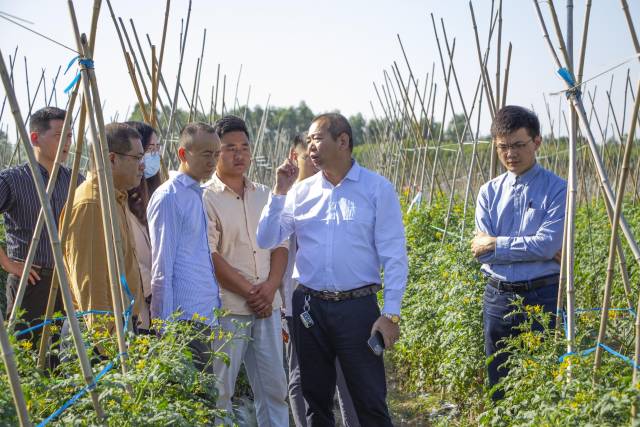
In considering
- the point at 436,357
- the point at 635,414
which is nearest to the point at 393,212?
the point at 635,414

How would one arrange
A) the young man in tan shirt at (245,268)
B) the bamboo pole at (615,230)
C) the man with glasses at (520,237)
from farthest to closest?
the young man in tan shirt at (245,268), the man with glasses at (520,237), the bamboo pole at (615,230)

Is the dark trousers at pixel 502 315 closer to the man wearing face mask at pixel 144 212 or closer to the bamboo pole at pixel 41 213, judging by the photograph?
the man wearing face mask at pixel 144 212

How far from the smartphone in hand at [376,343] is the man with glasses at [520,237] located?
561 mm

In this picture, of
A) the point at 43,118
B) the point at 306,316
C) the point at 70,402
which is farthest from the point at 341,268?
the point at 43,118

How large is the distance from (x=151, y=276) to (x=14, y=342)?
3.91 ft

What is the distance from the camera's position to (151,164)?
12.2ft

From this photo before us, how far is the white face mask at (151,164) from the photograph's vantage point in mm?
3691

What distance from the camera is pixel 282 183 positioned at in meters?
3.28

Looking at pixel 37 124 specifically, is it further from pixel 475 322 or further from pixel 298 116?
pixel 298 116

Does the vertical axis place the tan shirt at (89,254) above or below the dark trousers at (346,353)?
above

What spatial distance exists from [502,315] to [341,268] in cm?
79

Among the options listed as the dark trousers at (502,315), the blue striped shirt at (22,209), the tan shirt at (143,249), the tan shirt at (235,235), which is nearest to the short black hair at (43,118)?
the blue striped shirt at (22,209)

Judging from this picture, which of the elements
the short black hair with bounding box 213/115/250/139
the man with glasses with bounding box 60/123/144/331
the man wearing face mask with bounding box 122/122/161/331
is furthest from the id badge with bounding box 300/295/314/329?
the short black hair with bounding box 213/115/250/139

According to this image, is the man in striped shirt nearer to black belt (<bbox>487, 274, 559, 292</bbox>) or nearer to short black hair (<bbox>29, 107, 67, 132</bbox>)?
short black hair (<bbox>29, 107, 67, 132</bbox>)
